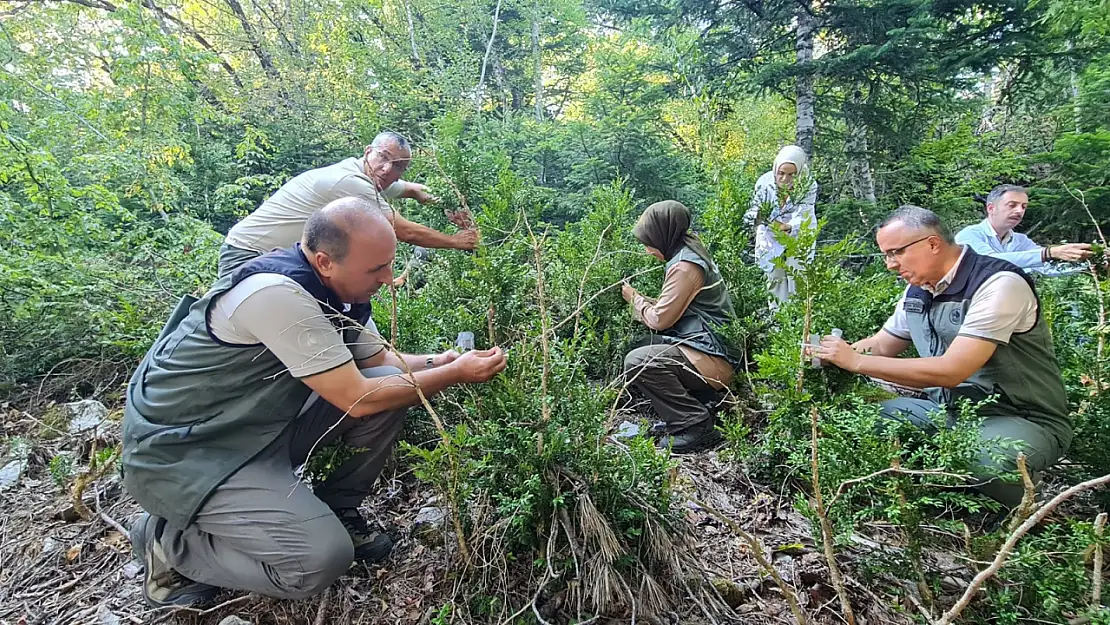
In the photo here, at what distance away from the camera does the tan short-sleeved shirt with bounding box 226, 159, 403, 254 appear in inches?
134

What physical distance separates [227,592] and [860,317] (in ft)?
10.9

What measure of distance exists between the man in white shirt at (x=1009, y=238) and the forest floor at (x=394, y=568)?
301 cm

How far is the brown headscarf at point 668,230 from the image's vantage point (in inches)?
128

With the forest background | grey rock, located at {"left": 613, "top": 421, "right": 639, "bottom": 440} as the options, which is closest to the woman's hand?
the forest background

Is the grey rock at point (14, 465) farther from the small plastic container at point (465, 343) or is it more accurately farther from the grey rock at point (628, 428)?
the grey rock at point (628, 428)

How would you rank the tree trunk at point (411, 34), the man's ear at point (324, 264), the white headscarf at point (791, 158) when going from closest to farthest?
the man's ear at point (324, 264) < the white headscarf at point (791, 158) < the tree trunk at point (411, 34)

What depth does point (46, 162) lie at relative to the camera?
14.5ft

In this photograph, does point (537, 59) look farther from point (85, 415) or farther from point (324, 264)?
point (324, 264)

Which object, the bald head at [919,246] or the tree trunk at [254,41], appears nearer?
the bald head at [919,246]

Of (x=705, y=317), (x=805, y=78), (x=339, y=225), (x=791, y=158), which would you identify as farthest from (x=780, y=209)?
(x=805, y=78)

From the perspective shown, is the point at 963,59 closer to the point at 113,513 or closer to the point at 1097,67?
the point at 1097,67

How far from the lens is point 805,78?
6.74 metres

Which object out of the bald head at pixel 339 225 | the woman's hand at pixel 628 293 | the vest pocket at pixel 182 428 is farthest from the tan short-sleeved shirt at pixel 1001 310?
the vest pocket at pixel 182 428

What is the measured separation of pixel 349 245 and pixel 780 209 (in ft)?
8.88
